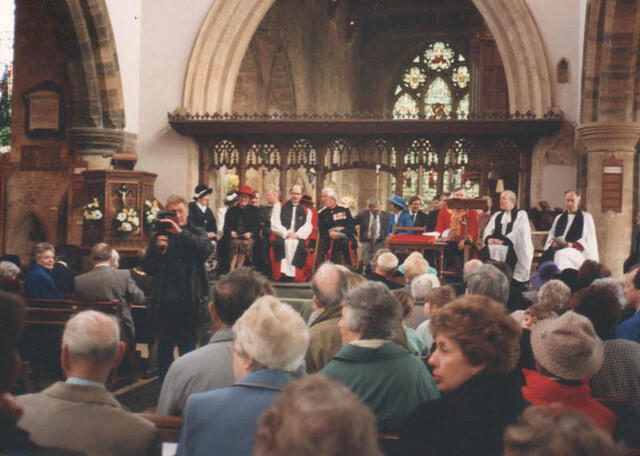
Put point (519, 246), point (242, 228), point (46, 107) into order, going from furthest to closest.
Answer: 1. point (46, 107)
2. point (242, 228)
3. point (519, 246)

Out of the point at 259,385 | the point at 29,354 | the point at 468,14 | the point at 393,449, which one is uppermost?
the point at 468,14

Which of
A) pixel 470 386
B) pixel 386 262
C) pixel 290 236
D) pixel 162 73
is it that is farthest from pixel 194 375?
pixel 162 73

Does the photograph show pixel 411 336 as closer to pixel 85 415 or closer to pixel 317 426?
pixel 85 415

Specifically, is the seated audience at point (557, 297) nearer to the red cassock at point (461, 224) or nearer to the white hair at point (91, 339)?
the white hair at point (91, 339)

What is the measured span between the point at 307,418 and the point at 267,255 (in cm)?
1018

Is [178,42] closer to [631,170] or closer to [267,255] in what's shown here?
[267,255]

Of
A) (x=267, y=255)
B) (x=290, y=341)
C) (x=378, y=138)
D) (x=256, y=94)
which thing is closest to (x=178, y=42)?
(x=378, y=138)

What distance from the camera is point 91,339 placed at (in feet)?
7.95

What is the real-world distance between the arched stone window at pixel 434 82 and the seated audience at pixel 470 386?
26153 mm

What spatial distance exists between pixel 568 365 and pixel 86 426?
4.88 feet

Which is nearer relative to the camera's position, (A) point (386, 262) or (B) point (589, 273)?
(B) point (589, 273)

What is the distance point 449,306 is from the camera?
255cm

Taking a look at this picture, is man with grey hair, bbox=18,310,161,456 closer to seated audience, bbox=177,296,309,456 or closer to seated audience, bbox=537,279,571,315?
seated audience, bbox=177,296,309,456

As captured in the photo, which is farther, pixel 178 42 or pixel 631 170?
pixel 178 42
